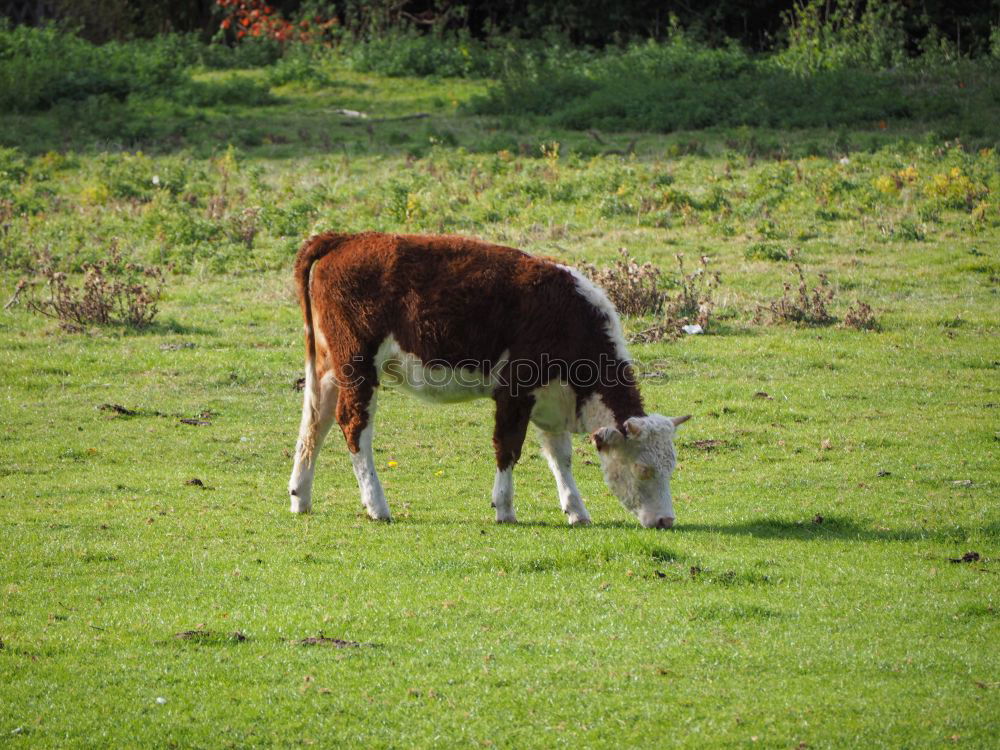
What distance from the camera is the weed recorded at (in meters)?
18.7

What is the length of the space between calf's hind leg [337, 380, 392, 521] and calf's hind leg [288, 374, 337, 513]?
0.29m

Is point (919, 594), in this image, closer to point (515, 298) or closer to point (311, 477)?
point (515, 298)

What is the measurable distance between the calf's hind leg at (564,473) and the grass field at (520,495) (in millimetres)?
284

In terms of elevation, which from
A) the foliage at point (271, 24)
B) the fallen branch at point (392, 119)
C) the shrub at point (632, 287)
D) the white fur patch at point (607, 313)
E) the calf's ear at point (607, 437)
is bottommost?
the shrub at point (632, 287)

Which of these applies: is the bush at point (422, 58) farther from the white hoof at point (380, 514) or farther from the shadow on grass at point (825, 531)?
the shadow on grass at point (825, 531)

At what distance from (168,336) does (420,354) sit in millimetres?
7880

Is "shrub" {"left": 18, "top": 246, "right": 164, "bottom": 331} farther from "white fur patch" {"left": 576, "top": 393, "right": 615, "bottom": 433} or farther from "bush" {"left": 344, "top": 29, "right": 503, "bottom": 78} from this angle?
"bush" {"left": 344, "top": 29, "right": 503, "bottom": 78}

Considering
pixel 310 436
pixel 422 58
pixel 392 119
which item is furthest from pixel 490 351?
pixel 422 58

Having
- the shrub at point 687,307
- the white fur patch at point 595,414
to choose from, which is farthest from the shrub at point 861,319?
the white fur patch at point 595,414

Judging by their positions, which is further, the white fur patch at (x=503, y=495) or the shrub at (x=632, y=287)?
the shrub at (x=632, y=287)

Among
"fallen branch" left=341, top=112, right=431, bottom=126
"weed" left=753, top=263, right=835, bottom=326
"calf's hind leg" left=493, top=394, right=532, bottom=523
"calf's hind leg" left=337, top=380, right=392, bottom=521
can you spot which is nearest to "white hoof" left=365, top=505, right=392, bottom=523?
"calf's hind leg" left=337, top=380, right=392, bottom=521

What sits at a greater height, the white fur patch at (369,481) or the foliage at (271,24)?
the foliage at (271,24)

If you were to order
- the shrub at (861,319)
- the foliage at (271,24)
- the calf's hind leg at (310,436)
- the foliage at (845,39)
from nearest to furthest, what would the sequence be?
the calf's hind leg at (310,436) → the shrub at (861,319) → the foliage at (845,39) → the foliage at (271,24)

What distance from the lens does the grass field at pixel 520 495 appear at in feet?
24.6
